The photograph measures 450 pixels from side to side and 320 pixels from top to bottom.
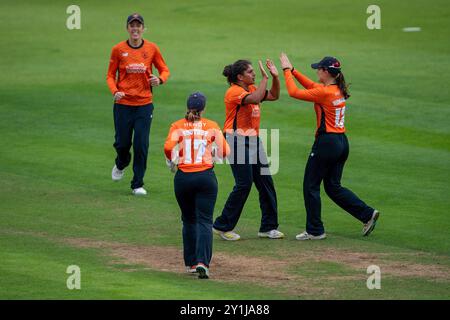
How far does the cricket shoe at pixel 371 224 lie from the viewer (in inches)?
563

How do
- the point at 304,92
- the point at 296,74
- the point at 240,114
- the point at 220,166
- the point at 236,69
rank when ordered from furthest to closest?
the point at 220,166 < the point at 296,74 < the point at 240,114 < the point at 236,69 < the point at 304,92

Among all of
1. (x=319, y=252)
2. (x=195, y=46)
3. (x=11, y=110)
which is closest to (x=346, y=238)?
(x=319, y=252)

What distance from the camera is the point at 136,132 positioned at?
16891 millimetres

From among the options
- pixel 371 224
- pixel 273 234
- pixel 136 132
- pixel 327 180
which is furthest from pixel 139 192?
pixel 371 224

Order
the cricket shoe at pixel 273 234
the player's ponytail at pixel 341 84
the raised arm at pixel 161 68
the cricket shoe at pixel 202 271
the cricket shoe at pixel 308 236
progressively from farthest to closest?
the raised arm at pixel 161 68, the cricket shoe at pixel 273 234, the cricket shoe at pixel 308 236, the player's ponytail at pixel 341 84, the cricket shoe at pixel 202 271

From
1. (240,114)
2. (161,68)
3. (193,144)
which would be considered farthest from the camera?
(161,68)

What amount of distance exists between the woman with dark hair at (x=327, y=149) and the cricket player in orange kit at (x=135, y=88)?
3.35 meters

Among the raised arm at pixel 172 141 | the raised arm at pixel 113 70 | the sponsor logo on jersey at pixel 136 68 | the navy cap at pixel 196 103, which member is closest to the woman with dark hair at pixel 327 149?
the navy cap at pixel 196 103

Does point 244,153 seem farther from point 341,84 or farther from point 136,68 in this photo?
point 136,68

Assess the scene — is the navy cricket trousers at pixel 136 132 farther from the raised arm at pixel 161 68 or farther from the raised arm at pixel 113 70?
the raised arm at pixel 161 68

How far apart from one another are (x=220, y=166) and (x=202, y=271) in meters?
6.81

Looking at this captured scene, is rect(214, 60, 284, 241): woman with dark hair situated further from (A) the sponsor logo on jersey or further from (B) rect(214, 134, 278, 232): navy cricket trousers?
(A) the sponsor logo on jersey
